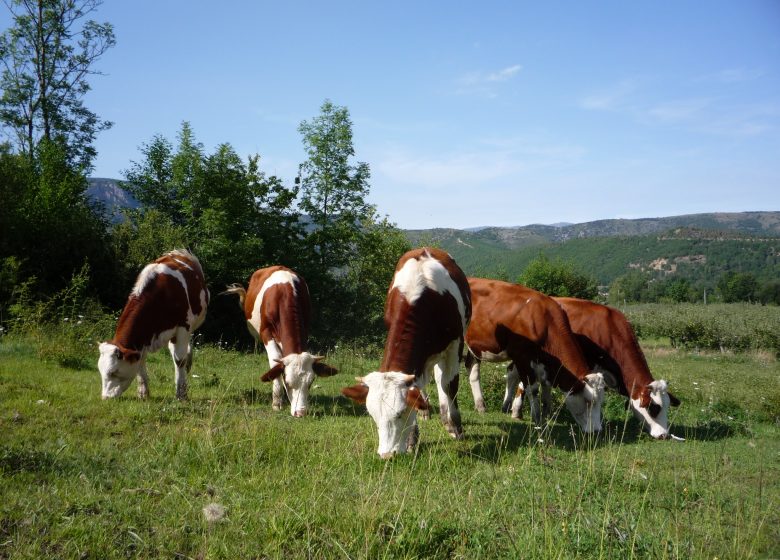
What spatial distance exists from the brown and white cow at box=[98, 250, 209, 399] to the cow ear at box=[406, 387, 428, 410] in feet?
15.2

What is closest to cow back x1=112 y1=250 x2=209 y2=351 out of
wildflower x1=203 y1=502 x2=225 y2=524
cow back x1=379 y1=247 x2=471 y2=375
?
cow back x1=379 y1=247 x2=471 y2=375

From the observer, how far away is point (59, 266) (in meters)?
18.5

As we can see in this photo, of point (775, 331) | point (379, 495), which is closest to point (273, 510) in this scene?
point (379, 495)

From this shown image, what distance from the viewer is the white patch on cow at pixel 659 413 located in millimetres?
8812

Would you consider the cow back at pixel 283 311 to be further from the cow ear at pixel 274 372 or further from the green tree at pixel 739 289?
the green tree at pixel 739 289

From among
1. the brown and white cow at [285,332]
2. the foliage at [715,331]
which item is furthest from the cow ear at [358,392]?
the foliage at [715,331]

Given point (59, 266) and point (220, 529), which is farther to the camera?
point (59, 266)

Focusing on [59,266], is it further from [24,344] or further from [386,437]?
[386,437]

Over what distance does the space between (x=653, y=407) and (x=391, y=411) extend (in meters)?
5.14

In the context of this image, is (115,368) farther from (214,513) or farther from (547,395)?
(547,395)

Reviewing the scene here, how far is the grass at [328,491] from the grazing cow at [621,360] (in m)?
0.73

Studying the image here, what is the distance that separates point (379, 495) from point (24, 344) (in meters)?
10.6

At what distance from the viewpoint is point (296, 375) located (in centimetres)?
862

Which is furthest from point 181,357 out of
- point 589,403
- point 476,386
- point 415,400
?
point 589,403
